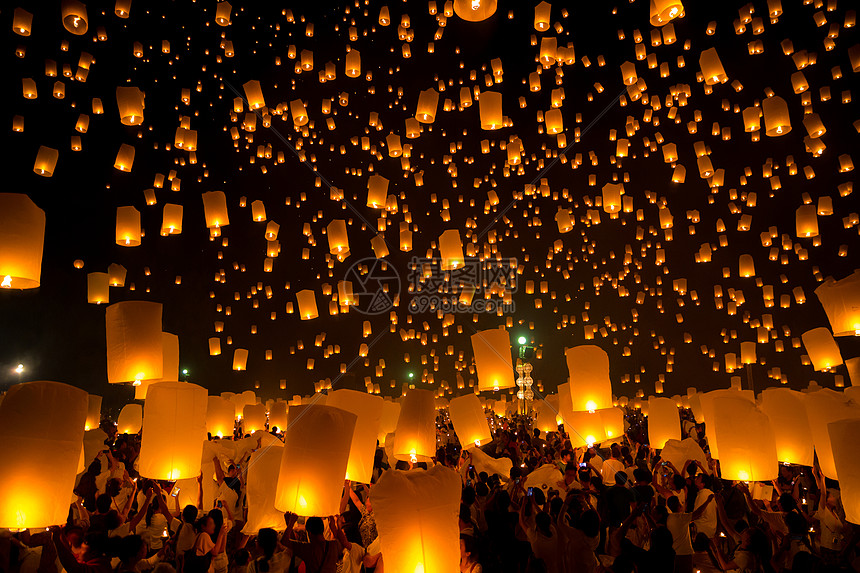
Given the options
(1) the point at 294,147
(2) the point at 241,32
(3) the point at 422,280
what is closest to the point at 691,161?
(3) the point at 422,280

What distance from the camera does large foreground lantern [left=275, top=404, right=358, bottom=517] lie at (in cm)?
340

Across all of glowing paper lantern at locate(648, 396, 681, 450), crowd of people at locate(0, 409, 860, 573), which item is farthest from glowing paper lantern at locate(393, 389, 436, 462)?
glowing paper lantern at locate(648, 396, 681, 450)

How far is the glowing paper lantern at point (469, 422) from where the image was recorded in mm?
6473

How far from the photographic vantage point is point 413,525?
2855 millimetres

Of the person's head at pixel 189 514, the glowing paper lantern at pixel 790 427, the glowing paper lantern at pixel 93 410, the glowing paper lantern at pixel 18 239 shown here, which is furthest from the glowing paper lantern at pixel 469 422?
the glowing paper lantern at pixel 93 410

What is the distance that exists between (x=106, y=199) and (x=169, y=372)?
1069cm

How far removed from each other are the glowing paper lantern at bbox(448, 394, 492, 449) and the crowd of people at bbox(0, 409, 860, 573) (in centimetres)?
47

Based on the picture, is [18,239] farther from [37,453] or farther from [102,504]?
[102,504]

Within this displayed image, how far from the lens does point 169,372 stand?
6.19 metres

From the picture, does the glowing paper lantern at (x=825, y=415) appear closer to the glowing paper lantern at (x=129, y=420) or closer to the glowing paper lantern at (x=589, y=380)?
the glowing paper lantern at (x=589, y=380)

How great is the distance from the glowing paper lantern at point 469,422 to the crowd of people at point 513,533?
1.54 feet

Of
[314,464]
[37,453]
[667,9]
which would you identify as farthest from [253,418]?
[667,9]

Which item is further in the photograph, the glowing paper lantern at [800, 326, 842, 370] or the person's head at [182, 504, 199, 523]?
the glowing paper lantern at [800, 326, 842, 370]

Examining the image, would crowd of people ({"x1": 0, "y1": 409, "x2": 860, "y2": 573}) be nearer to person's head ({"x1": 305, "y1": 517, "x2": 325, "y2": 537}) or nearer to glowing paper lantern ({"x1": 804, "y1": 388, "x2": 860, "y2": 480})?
person's head ({"x1": 305, "y1": 517, "x2": 325, "y2": 537})
